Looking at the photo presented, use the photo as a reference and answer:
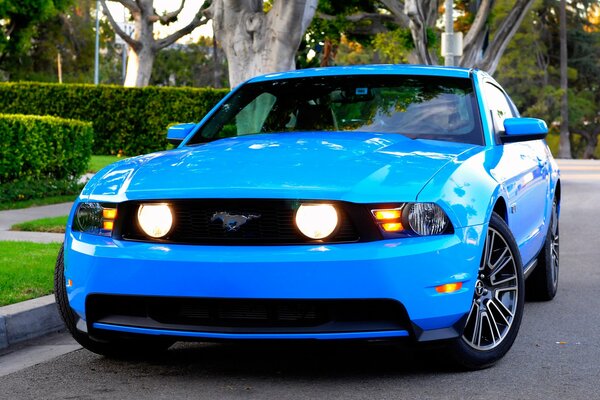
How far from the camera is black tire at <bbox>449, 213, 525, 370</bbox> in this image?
550 centimetres

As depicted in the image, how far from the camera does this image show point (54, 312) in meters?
7.00

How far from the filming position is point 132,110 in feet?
96.4

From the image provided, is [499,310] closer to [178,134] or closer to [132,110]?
[178,134]

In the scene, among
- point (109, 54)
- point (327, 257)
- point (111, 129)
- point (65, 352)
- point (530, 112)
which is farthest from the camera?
point (109, 54)

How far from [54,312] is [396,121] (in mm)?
2453

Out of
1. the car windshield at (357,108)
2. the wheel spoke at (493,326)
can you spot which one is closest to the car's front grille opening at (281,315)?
the wheel spoke at (493,326)

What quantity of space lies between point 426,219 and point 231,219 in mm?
878

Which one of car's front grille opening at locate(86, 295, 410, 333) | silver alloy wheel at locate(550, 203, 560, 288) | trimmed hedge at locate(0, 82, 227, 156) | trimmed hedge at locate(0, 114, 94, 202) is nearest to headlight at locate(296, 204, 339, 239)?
car's front grille opening at locate(86, 295, 410, 333)

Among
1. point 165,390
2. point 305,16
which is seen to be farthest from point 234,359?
point 305,16

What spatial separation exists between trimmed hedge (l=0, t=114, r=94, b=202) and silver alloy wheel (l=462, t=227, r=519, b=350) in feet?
33.8

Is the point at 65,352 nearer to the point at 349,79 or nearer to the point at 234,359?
the point at 234,359

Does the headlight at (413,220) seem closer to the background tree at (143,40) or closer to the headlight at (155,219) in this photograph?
the headlight at (155,219)

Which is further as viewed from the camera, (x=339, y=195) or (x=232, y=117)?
(x=232, y=117)

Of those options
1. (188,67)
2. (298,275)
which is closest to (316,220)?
(298,275)
